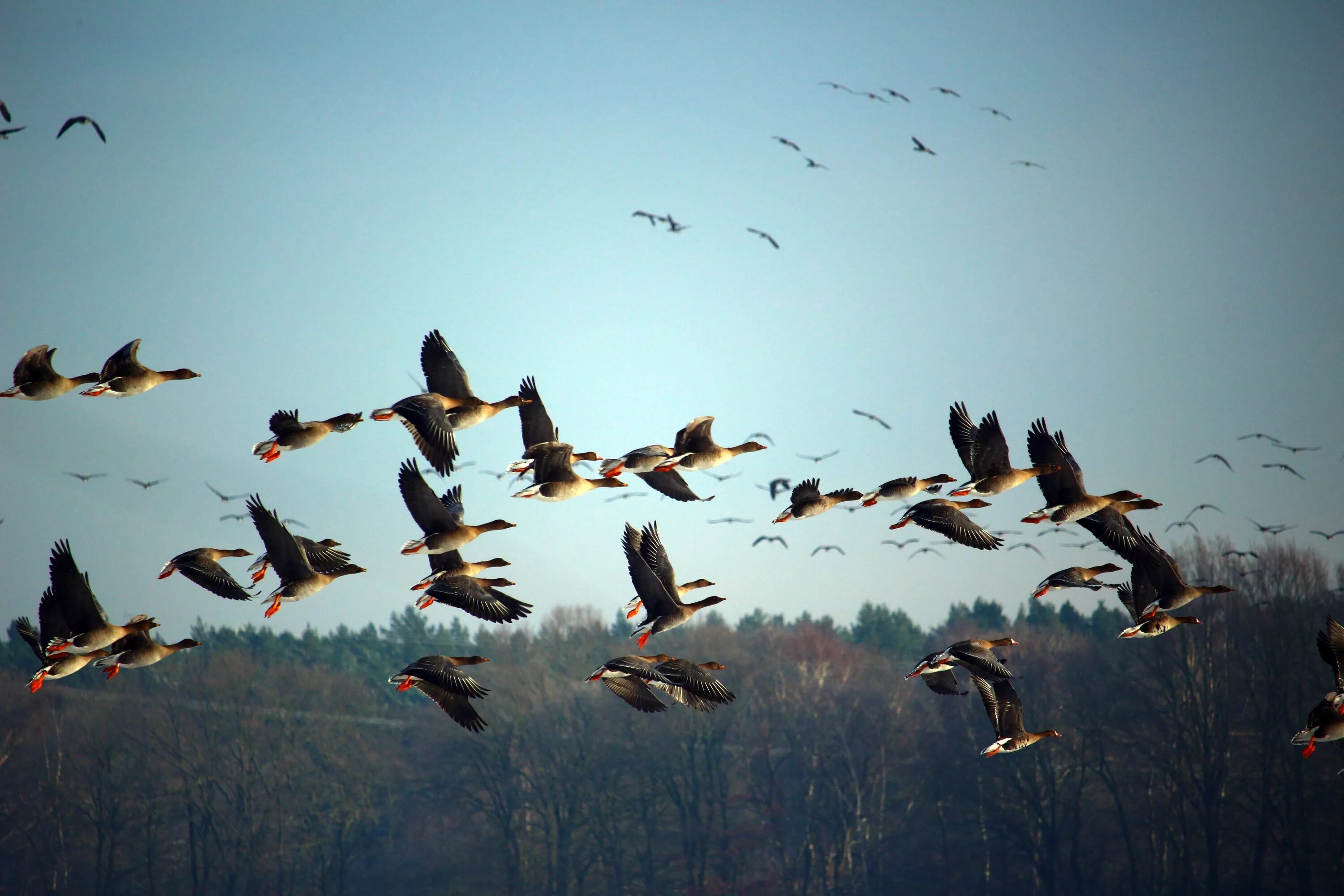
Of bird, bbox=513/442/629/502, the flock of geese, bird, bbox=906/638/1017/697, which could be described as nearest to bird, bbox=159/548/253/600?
the flock of geese

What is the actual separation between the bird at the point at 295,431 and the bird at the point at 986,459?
878 centimetres

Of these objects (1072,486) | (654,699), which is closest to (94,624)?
(654,699)

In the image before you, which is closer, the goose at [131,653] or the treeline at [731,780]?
the goose at [131,653]

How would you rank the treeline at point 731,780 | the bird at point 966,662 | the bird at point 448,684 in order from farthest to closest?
the treeline at point 731,780 < the bird at point 966,662 < the bird at point 448,684

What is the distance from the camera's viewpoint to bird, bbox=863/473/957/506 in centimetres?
1928

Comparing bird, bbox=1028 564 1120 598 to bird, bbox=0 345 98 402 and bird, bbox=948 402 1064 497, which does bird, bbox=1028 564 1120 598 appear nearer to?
bird, bbox=948 402 1064 497

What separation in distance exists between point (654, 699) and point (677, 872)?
2233 inches

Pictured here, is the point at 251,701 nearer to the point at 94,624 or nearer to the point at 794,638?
the point at 794,638

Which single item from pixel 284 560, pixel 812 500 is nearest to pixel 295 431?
pixel 284 560

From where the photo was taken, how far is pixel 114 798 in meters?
72.8

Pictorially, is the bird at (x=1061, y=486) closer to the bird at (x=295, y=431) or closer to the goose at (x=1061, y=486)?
the goose at (x=1061, y=486)

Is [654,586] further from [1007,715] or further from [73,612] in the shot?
[73,612]

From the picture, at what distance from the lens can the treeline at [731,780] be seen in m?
59.7

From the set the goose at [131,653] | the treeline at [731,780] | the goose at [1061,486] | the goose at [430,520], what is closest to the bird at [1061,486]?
the goose at [1061,486]
